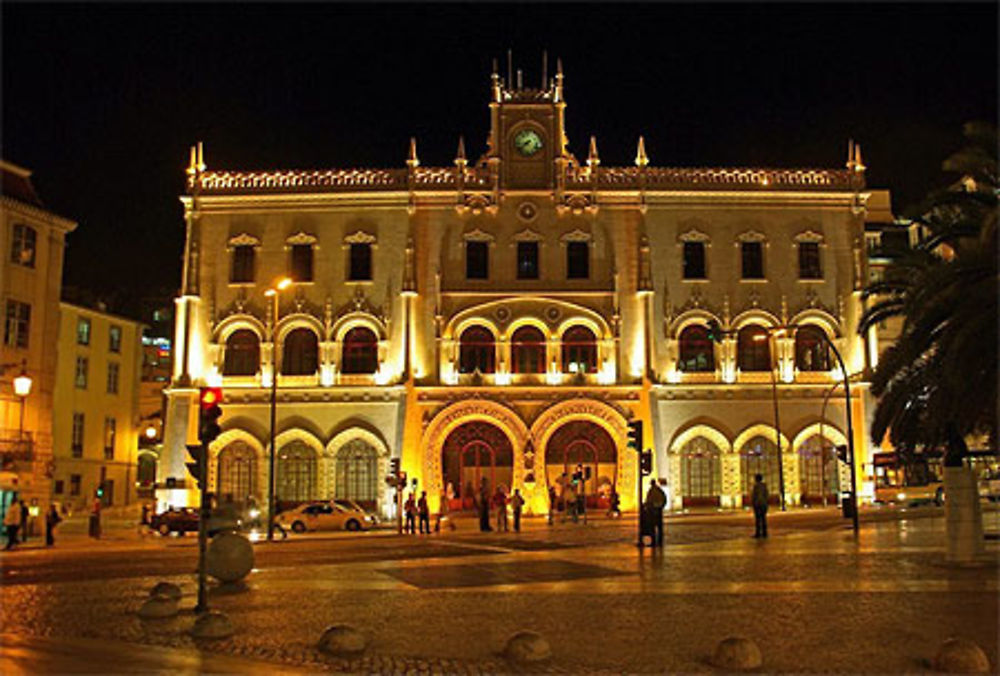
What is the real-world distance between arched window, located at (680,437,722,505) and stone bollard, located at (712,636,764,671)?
36.3 m

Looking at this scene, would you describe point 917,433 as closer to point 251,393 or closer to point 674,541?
point 674,541

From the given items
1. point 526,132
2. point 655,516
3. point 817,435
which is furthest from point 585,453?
point 655,516

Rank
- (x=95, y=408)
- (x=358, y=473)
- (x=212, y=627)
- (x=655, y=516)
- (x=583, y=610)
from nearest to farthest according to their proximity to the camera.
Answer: (x=212, y=627), (x=583, y=610), (x=655, y=516), (x=358, y=473), (x=95, y=408)

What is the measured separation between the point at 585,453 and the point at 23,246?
25.2m

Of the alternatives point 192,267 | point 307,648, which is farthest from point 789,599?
point 192,267

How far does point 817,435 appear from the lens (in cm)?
4603

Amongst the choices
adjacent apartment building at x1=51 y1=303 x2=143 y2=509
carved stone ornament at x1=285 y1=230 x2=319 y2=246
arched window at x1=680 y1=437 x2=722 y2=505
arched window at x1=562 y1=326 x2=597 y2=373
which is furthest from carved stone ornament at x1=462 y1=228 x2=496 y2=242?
adjacent apartment building at x1=51 y1=303 x2=143 y2=509

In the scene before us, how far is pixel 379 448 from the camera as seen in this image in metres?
45.4

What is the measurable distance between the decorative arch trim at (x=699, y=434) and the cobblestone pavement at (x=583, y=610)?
73.7 ft

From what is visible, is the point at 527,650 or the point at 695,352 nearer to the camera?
the point at 527,650

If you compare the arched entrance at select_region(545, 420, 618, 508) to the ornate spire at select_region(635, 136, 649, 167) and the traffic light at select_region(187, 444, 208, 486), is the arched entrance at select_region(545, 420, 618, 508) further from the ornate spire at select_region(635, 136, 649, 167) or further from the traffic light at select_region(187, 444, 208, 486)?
the traffic light at select_region(187, 444, 208, 486)

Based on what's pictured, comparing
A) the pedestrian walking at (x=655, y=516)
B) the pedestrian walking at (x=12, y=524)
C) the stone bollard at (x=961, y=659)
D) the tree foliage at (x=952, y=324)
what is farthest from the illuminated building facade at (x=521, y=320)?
the stone bollard at (x=961, y=659)

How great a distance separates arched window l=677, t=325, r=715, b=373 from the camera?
154ft

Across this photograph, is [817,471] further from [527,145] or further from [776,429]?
[527,145]
